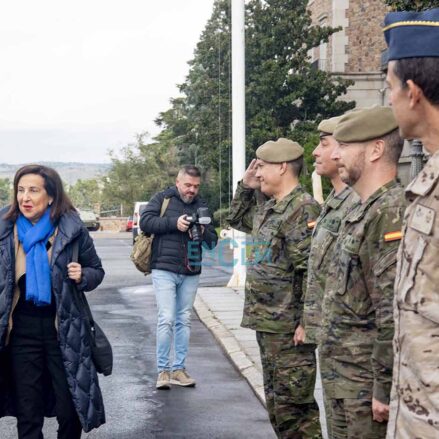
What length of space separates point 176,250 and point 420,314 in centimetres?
594

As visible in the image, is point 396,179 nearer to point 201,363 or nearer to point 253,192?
point 253,192

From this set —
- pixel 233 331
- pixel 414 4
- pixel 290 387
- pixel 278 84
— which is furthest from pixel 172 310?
pixel 278 84

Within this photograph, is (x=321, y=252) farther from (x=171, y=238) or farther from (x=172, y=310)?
(x=172, y=310)

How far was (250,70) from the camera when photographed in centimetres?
3606

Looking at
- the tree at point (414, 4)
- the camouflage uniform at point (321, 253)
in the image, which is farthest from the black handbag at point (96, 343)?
the tree at point (414, 4)

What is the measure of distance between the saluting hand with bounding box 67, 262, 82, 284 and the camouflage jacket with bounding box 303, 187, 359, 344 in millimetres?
1407

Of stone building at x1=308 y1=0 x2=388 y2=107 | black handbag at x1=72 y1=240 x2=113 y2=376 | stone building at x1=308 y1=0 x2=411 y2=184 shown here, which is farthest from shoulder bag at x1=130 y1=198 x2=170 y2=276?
stone building at x1=308 y1=0 x2=388 y2=107

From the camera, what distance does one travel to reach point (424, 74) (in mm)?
2354

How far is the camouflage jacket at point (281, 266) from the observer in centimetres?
551

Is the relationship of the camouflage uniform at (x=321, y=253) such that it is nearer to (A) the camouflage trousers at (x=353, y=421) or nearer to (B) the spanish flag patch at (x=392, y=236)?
(A) the camouflage trousers at (x=353, y=421)

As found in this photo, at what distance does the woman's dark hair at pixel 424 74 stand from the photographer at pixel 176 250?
564 centimetres

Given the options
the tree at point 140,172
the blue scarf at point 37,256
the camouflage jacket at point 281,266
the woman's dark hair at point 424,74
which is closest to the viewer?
the woman's dark hair at point 424,74

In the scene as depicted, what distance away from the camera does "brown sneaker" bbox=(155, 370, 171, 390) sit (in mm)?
8148

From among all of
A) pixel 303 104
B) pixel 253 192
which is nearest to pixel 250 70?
pixel 303 104
